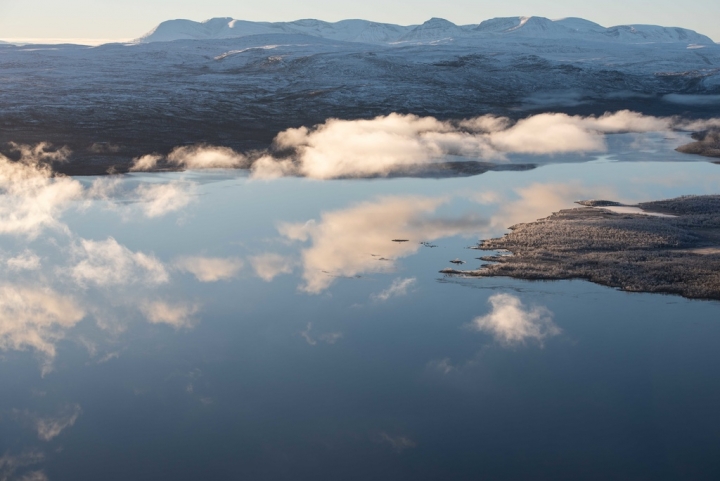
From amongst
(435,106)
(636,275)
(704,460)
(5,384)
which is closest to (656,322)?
(636,275)

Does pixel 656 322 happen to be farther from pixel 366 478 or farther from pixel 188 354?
pixel 188 354

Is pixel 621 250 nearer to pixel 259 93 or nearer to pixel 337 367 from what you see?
pixel 337 367

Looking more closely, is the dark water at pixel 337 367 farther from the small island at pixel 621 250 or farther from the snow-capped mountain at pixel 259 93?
the snow-capped mountain at pixel 259 93

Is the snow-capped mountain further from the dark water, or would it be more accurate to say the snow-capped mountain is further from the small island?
the small island

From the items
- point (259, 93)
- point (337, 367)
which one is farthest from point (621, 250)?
point (259, 93)

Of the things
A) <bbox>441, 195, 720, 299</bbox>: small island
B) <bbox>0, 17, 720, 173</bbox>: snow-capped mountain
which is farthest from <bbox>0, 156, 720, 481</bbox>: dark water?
<bbox>0, 17, 720, 173</bbox>: snow-capped mountain
